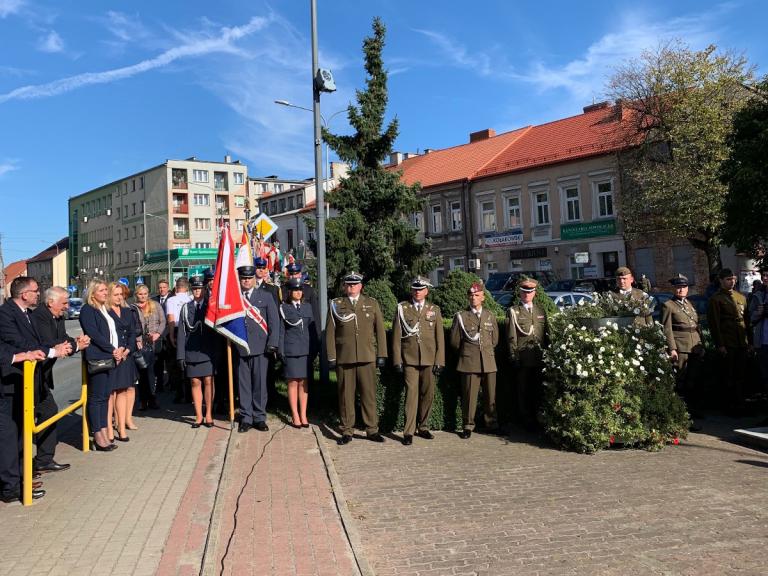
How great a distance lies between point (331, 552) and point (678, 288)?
598 cm

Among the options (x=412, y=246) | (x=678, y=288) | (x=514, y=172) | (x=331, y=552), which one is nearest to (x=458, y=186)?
(x=514, y=172)

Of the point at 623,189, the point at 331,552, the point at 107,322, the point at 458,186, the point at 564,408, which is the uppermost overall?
the point at 458,186

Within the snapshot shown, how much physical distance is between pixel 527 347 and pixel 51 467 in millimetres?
5339

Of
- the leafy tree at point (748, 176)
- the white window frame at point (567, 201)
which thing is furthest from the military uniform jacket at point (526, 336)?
the white window frame at point (567, 201)

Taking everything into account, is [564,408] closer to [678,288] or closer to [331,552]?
[678,288]

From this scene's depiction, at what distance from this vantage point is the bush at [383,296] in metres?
11.2

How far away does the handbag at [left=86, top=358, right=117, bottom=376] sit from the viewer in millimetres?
7277

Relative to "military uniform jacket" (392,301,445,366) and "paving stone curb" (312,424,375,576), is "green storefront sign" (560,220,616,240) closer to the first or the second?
"military uniform jacket" (392,301,445,366)

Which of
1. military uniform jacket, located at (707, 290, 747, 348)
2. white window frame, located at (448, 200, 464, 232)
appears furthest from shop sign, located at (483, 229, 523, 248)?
military uniform jacket, located at (707, 290, 747, 348)

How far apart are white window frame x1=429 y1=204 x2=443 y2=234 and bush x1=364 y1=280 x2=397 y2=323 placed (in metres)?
30.8

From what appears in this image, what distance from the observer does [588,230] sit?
34188 mm

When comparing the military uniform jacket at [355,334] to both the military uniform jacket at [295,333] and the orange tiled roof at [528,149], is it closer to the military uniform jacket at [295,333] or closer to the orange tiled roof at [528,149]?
the military uniform jacket at [295,333]

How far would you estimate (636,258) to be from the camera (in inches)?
1278

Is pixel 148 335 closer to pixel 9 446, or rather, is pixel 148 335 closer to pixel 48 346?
pixel 48 346
